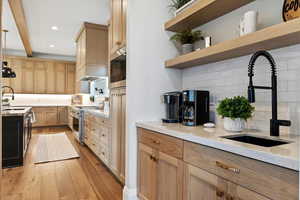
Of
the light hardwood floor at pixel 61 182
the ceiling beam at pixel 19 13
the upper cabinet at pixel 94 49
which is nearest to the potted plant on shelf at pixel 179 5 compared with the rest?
the light hardwood floor at pixel 61 182

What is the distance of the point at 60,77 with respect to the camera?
7543 mm

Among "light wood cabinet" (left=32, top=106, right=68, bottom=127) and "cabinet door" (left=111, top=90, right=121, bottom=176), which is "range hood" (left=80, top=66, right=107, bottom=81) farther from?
"light wood cabinet" (left=32, top=106, right=68, bottom=127)

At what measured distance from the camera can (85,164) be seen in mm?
3182

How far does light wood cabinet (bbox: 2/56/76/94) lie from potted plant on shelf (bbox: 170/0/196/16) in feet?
21.3

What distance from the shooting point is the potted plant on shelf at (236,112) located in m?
1.39

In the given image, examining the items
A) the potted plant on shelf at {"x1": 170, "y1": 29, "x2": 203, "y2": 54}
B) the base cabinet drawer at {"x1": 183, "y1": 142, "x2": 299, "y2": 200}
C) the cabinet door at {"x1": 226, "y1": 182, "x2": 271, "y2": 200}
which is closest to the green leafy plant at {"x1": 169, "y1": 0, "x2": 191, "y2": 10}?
the potted plant on shelf at {"x1": 170, "y1": 29, "x2": 203, "y2": 54}

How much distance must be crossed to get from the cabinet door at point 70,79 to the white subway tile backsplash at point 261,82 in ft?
22.0

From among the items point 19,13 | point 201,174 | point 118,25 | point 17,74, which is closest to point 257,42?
point 201,174

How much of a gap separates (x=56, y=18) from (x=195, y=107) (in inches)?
158

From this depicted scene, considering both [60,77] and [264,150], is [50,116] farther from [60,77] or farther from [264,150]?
[264,150]

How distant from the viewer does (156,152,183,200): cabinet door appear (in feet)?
4.53

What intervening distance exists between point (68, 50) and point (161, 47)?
6.06 m

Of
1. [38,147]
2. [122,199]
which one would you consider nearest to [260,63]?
[122,199]

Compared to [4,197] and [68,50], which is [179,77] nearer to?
[4,197]
